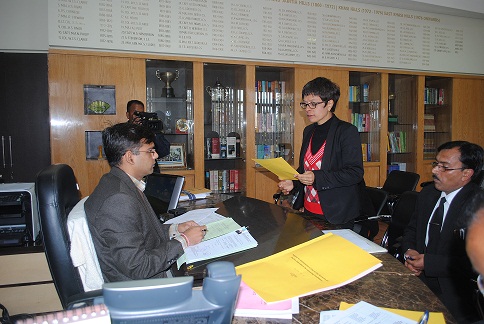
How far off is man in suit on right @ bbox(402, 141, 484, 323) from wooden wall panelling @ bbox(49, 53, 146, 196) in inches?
112

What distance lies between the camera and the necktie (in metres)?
1.75

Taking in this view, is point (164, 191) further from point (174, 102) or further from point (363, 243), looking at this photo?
point (174, 102)

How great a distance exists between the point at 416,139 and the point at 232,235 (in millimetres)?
4194

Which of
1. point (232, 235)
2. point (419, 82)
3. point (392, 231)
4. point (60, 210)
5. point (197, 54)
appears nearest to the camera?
point (60, 210)

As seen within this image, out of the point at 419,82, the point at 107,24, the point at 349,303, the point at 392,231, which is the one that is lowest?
the point at 392,231

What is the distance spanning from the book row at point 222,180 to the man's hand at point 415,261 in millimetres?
2578

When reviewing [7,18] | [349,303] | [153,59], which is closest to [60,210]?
[349,303]

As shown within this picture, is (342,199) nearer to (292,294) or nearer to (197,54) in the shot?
(292,294)

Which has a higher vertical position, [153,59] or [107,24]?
[107,24]

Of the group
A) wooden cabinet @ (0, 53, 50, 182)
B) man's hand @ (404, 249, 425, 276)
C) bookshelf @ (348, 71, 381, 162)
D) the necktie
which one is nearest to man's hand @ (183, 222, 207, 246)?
man's hand @ (404, 249, 425, 276)

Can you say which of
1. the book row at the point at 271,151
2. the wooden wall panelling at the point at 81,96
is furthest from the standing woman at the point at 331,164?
the wooden wall panelling at the point at 81,96

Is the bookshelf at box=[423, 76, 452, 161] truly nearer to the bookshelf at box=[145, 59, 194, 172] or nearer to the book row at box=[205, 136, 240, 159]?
the book row at box=[205, 136, 240, 159]

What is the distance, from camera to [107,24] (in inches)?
134

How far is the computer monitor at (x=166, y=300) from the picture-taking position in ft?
1.53
